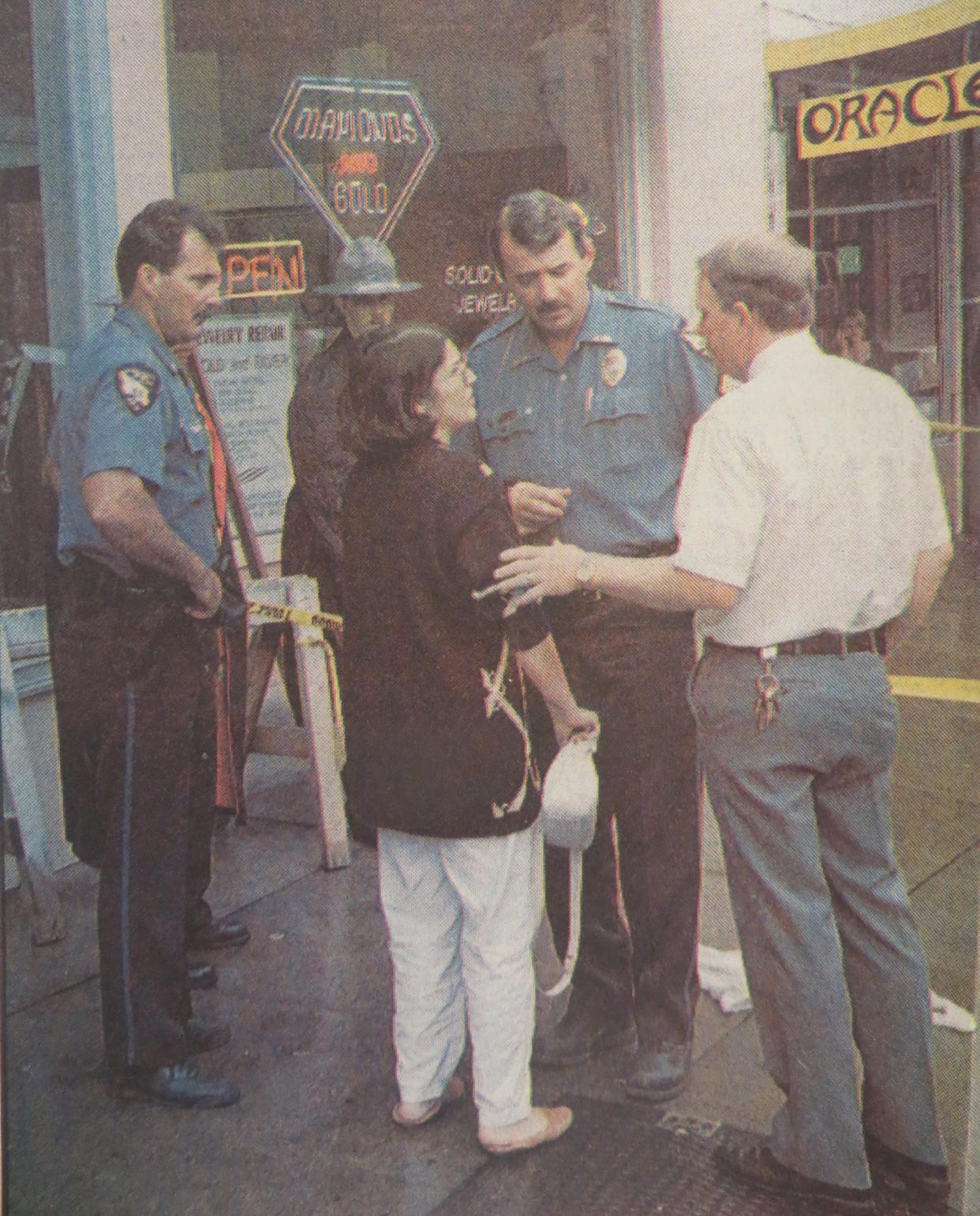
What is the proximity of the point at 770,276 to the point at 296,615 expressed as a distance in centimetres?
122

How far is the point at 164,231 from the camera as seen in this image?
267 cm

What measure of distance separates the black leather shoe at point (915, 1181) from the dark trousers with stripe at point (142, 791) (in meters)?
1.25

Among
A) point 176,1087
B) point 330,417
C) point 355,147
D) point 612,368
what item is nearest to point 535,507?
point 612,368

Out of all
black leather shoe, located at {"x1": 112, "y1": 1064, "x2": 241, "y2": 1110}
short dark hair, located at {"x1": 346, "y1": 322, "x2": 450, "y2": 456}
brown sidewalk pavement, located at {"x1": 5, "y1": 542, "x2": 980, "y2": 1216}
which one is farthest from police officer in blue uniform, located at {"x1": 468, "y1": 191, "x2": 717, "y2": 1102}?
black leather shoe, located at {"x1": 112, "y1": 1064, "x2": 241, "y2": 1110}

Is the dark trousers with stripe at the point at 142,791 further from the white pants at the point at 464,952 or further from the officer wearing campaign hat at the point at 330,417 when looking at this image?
the white pants at the point at 464,952

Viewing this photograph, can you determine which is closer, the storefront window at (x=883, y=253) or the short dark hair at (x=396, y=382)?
the storefront window at (x=883, y=253)

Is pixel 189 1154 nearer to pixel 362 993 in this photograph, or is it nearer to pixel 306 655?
pixel 362 993

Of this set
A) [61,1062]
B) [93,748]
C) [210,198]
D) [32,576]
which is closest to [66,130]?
[210,198]

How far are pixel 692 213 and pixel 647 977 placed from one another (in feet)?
4.49

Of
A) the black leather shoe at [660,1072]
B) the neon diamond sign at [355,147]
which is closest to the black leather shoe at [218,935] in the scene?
the black leather shoe at [660,1072]

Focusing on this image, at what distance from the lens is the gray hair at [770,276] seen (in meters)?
2.50

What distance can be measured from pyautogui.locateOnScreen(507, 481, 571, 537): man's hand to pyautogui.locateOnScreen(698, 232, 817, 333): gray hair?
434mm

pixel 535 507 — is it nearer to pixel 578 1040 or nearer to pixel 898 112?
pixel 898 112

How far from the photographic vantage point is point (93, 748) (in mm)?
2961
